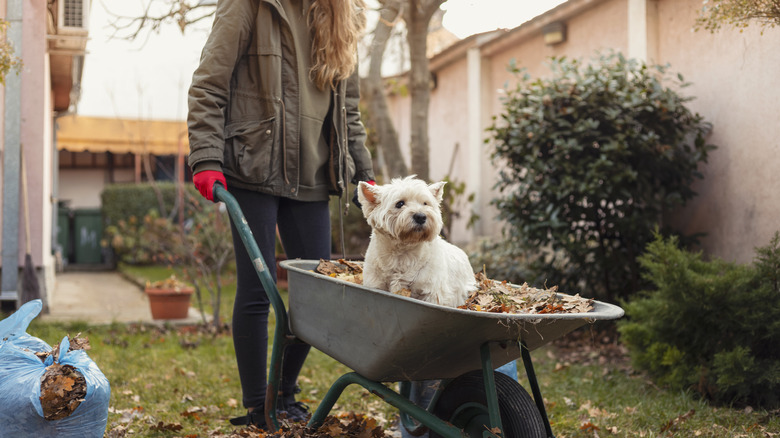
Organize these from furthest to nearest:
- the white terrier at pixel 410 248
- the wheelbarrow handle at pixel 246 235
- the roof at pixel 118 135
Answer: the roof at pixel 118 135 < the wheelbarrow handle at pixel 246 235 < the white terrier at pixel 410 248

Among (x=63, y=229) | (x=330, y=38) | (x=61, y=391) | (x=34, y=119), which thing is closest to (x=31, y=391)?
(x=61, y=391)

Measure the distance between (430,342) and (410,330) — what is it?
0.28 feet

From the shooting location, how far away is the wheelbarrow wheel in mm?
2238

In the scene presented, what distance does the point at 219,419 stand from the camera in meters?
3.64

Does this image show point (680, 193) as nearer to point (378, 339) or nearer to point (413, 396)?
point (413, 396)

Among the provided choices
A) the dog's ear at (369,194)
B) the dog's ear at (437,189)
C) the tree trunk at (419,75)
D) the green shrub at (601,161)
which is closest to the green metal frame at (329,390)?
the dog's ear at (369,194)

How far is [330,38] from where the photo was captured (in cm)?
308

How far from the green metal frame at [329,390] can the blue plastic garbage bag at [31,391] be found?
25.1 inches

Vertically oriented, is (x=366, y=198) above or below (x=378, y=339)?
above

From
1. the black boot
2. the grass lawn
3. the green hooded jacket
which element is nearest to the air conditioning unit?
the grass lawn

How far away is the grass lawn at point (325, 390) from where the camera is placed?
338cm

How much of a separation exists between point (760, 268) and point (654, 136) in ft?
4.59

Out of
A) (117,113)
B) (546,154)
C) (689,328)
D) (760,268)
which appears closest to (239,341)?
(689,328)

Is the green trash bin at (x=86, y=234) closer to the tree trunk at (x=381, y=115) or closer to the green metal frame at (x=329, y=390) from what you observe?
the tree trunk at (x=381, y=115)
